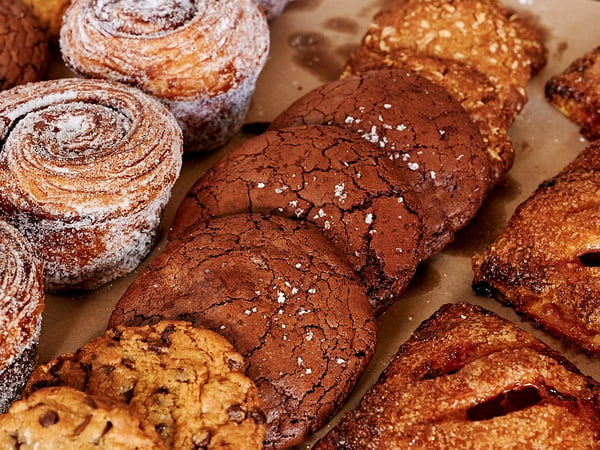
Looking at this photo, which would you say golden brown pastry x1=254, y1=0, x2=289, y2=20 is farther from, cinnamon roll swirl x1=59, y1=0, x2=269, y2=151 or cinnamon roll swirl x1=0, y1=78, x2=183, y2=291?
cinnamon roll swirl x1=0, y1=78, x2=183, y2=291

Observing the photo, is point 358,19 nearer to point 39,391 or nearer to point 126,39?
point 126,39

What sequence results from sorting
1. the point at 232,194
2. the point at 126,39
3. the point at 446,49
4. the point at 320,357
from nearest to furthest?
the point at 320,357, the point at 232,194, the point at 126,39, the point at 446,49

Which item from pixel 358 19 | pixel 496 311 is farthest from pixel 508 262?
pixel 358 19

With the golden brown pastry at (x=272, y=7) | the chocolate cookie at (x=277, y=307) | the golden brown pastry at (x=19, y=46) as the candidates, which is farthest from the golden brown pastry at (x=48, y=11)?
the chocolate cookie at (x=277, y=307)

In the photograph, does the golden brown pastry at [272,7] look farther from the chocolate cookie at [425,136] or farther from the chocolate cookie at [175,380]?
the chocolate cookie at [175,380]

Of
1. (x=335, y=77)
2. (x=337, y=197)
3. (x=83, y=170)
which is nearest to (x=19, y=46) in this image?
(x=83, y=170)
